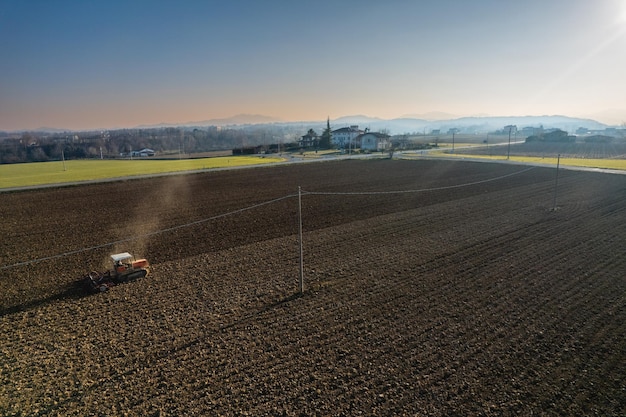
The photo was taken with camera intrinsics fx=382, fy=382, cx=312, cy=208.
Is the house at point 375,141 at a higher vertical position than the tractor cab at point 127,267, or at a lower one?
higher

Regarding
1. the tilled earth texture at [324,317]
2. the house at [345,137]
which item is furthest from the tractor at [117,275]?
the house at [345,137]

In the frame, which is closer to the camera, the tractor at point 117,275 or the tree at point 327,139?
the tractor at point 117,275

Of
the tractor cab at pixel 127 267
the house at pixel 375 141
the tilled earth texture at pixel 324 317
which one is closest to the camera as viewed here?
the tilled earth texture at pixel 324 317

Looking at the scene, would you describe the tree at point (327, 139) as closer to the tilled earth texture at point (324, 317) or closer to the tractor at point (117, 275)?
the tilled earth texture at point (324, 317)

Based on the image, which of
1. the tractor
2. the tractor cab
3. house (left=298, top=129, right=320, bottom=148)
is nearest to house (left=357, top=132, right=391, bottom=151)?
house (left=298, top=129, right=320, bottom=148)

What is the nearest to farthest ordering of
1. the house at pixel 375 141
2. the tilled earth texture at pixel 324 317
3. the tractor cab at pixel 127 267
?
the tilled earth texture at pixel 324 317 → the tractor cab at pixel 127 267 → the house at pixel 375 141

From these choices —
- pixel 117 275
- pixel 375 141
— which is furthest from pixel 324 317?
pixel 375 141

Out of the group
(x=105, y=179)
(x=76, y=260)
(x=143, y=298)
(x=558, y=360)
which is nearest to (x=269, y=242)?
(x=143, y=298)

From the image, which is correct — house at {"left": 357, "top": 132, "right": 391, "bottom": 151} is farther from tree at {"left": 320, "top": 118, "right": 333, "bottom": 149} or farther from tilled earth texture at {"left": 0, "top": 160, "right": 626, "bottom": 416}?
tilled earth texture at {"left": 0, "top": 160, "right": 626, "bottom": 416}
